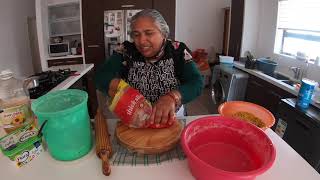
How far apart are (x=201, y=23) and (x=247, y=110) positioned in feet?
11.7

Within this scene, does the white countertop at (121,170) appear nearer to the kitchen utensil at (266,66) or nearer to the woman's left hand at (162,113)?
the woman's left hand at (162,113)

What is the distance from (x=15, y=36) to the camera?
3197mm

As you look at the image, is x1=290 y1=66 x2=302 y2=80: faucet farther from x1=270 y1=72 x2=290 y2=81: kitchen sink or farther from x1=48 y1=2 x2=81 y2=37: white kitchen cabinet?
x1=48 y1=2 x2=81 y2=37: white kitchen cabinet

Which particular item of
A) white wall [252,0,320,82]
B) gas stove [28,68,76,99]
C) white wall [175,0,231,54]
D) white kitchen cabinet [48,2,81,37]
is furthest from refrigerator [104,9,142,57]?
white wall [252,0,320,82]

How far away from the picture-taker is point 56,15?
3697mm

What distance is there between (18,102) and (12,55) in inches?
110

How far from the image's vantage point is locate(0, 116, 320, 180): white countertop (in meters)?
0.71

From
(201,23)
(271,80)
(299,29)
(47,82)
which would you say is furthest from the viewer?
(201,23)

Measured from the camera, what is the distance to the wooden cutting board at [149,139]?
784 mm

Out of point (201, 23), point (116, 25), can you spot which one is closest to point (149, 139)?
point (116, 25)

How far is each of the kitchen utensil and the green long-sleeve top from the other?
1.73m

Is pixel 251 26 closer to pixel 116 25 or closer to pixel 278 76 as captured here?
pixel 278 76

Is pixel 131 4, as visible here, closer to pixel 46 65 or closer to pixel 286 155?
pixel 46 65

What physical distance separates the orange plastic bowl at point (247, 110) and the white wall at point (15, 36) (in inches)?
121
